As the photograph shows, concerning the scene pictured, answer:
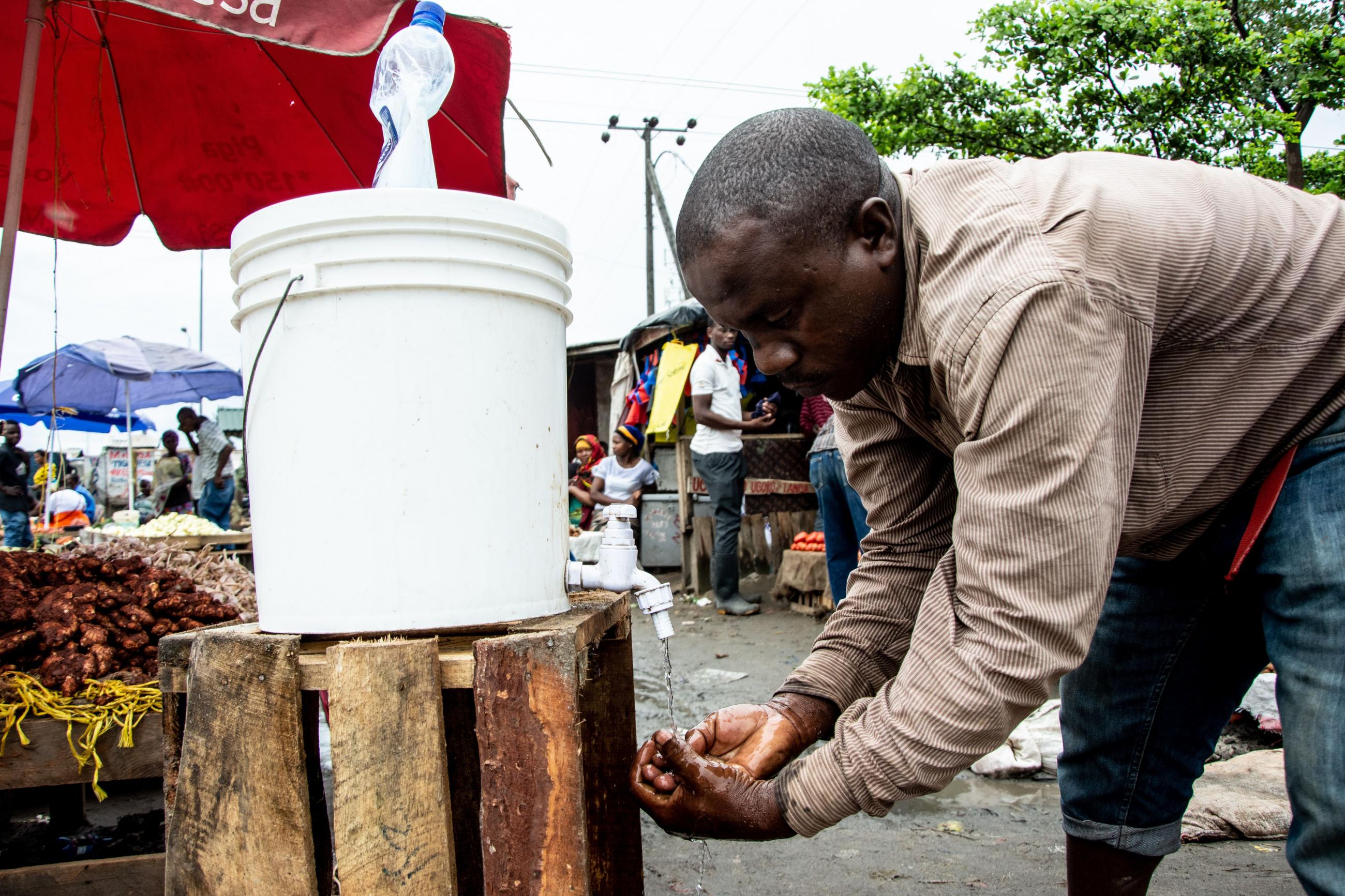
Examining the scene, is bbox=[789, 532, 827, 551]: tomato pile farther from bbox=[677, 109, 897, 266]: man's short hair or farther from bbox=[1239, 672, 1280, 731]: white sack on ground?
bbox=[677, 109, 897, 266]: man's short hair

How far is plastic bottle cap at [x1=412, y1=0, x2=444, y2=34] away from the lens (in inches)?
60.4

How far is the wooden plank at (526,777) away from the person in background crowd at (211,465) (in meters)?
9.53

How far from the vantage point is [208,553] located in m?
3.95

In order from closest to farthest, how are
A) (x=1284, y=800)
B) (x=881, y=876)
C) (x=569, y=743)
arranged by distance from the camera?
(x=569, y=743)
(x=881, y=876)
(x=1284, y=800)

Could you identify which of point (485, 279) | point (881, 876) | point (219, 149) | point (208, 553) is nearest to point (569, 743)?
point (485, 279)

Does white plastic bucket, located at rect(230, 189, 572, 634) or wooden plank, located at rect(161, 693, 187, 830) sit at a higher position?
white plastic bucket, located at rect(230, 189, 572, 634)

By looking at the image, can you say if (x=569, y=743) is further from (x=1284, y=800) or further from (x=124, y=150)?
(x=124, y=150)

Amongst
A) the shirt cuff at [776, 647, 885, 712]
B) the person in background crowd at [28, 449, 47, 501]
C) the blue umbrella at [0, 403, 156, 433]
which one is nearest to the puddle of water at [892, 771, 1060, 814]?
the shirt cuff at [776, 647, 885, 712]

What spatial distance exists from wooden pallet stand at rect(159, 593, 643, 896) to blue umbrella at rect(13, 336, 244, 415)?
10283mm

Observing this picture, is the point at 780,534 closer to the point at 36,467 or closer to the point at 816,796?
the point at 816,796

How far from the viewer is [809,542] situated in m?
6.55

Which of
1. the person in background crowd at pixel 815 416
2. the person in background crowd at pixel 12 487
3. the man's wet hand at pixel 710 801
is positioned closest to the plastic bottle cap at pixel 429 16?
the man's wet hand at pixel 710 801

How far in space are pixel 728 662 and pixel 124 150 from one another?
3.98 meters

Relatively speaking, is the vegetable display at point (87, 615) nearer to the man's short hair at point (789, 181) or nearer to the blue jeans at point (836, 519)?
the man's short hair at point (789, 181)
